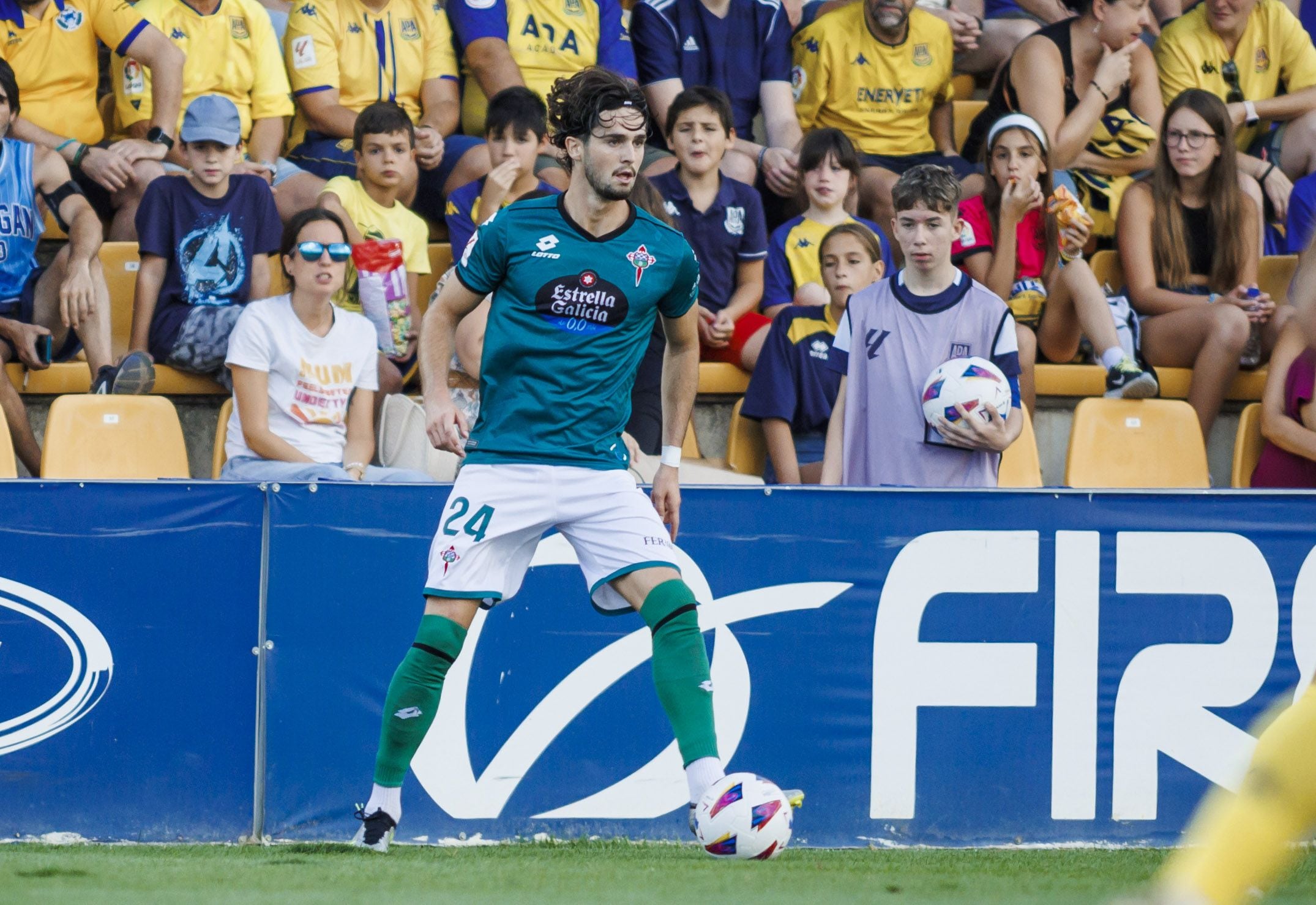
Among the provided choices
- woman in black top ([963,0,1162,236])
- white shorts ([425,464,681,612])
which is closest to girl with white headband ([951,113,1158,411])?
woman in black top ([963,0,1162,236])

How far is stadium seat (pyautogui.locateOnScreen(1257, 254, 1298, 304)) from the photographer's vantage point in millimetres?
8250

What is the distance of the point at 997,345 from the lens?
5.93 metres

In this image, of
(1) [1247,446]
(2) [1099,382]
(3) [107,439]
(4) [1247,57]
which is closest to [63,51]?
(3) [107,439]

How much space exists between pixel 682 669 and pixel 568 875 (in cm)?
66

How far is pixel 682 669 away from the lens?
4.25m

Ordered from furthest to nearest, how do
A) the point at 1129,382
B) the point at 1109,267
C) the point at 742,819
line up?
the point at 1109,267
the point at 1129,382
the point at 742,819

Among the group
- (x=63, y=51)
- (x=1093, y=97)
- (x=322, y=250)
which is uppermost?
(x=63, y=51)

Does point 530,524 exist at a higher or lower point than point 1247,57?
lower

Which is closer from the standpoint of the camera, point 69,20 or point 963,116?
point 69,20

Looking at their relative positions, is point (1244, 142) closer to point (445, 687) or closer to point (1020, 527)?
point (1020, 527)

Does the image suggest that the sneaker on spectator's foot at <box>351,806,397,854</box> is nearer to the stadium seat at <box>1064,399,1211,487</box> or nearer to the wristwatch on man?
the stadium seat at <box>1064,399,1211,487</box>

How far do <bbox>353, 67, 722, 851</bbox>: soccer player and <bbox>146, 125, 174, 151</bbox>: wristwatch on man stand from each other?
416 cm

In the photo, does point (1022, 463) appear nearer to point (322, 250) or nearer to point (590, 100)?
point (322, 250)

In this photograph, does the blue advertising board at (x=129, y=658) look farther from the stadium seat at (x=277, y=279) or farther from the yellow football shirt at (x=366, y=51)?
the yellow football shirt at (x=366, y=51)
